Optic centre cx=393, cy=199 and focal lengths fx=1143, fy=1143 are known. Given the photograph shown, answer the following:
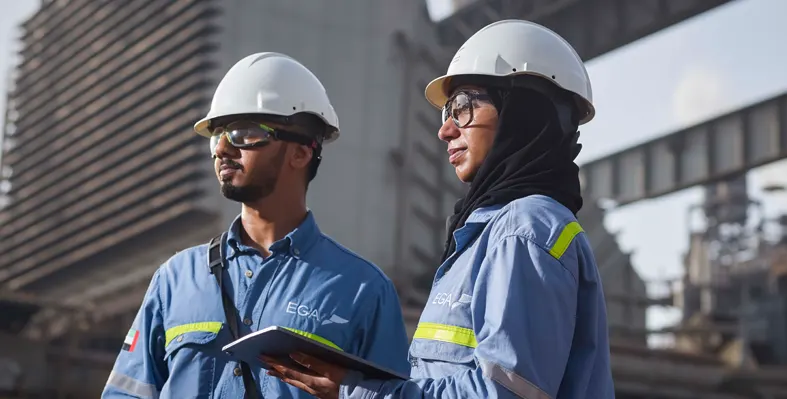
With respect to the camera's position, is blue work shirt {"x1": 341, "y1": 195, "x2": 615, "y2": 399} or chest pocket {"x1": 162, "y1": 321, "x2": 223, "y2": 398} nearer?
blue work shirt {"x1": 341, "y1": 195, "x2": 615, "y2": 399}

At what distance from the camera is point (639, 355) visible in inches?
794

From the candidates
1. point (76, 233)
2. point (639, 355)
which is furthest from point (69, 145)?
point (639, 355)

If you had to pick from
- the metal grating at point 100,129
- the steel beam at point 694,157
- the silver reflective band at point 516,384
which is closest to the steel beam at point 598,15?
the steel beam at point 694,157

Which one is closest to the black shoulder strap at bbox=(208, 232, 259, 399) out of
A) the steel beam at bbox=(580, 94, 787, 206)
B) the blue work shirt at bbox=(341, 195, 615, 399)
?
the blue work shirt at bbox=(341, 195, 615, 399)

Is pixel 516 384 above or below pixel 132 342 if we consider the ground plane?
below

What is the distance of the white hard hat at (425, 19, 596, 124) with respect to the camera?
3129 millimetres

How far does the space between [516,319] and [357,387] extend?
0.44 metres

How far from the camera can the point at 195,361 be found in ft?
12.5

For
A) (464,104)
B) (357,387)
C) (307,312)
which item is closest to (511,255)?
(357,387)

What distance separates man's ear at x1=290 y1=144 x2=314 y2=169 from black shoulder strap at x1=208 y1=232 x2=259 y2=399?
375 mm

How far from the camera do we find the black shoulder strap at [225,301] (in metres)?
3.72

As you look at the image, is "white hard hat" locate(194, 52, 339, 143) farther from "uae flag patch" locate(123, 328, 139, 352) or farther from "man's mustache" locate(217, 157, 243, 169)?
"uae flag patch" locate(123, 328, 139, 352)

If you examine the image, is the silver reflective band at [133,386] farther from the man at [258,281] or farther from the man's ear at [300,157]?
the man's ear at [300,157]

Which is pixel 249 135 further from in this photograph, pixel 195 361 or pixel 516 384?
pixel 516 384
